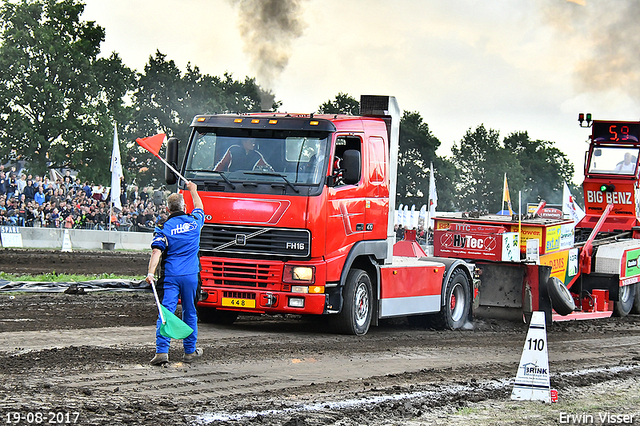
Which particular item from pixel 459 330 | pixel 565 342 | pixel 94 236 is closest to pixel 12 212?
pixel 94 236

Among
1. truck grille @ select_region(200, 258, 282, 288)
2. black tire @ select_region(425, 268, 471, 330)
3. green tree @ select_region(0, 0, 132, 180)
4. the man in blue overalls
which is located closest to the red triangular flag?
truck grille @ select_region(200, 258, 282, 288)

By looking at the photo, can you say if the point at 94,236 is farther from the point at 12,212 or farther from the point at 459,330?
the point at 459,330

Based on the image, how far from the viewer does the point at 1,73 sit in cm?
4325

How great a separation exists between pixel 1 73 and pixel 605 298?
117 feet

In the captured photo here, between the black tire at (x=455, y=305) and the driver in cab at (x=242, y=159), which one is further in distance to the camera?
the black tire at (x=455, y=305)

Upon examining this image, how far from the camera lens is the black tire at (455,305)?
13688 mm

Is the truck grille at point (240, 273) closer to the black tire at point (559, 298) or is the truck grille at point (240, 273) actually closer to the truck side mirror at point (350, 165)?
the truck side mirror at point (350, 165)

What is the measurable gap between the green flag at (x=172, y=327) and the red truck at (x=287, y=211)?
2.60m

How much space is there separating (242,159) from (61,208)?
18843 millimetres

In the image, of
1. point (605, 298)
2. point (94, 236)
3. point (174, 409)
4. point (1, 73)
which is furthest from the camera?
point (1, 73)

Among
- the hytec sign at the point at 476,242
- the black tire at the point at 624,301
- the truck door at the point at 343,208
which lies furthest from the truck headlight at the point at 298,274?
the black tire at the point at 624,301

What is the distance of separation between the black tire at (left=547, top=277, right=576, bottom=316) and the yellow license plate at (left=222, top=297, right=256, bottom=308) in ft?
18.8

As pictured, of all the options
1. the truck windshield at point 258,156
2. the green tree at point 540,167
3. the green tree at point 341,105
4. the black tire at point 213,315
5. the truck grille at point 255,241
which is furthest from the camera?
the green tree at point 540,167

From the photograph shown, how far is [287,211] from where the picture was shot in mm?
11109
